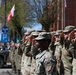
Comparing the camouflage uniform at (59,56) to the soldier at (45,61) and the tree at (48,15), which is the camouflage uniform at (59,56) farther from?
the tree at (48,15)

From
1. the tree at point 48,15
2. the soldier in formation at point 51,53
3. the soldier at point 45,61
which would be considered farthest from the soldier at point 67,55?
the tree at point 48,15

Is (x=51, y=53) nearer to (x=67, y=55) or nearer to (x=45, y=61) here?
(x=45, y=61)

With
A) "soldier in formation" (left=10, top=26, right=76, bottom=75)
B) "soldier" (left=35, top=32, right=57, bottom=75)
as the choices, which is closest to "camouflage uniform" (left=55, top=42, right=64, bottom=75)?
"soldier in formation" (left=10, top=26, right=76, bottom=75)

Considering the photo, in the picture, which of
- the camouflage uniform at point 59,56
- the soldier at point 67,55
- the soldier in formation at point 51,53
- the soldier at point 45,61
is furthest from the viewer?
the soldier at point 67,55

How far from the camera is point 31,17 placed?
103 ft

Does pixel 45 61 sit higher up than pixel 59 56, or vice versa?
pixel 45 61

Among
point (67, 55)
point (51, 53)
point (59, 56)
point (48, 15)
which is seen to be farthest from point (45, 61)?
point (48, 15)

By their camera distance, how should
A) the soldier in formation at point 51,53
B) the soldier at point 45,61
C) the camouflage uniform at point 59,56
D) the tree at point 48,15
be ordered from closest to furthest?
the soldier at point 45,61
the soldier in formation at point 51,53
the camouflage uniform at point 59,56
the tree at point 48,15

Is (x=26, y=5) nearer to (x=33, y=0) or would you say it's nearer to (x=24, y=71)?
(x=33, y=0)

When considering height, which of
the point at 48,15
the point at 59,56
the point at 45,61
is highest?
the point at 48,15

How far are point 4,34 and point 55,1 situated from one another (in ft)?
17.3

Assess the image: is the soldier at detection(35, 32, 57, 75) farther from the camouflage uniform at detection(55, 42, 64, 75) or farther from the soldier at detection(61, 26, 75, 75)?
the soldier at detection(61, 26, 75, 75)

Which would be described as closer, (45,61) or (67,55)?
(45,61)

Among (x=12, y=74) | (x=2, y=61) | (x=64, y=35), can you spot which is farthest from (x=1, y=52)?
(x=64, y=35)
